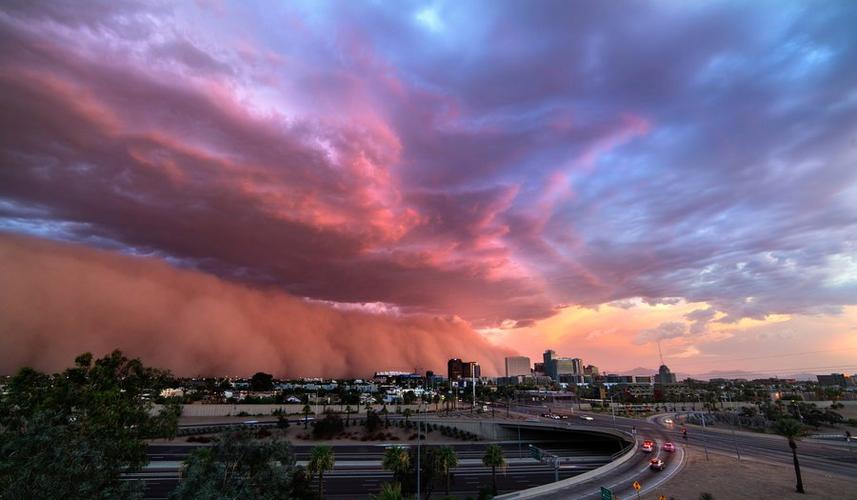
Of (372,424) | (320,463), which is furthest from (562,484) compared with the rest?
(372,424)

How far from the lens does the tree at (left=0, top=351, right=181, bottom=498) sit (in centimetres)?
2075

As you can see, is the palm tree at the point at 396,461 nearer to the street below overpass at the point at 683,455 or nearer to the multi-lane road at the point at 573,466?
the multi-lane road at the point at 573,466

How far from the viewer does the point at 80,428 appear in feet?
110

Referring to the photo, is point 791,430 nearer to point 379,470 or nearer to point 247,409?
point 379,470

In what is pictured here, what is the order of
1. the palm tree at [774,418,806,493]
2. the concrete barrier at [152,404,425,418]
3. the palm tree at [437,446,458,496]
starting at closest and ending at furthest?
1. the palm tree at [774,418,806,493]
2. the palm tree at [437,446,458,496]
3. the concrete barrier at [152,404,425,418]

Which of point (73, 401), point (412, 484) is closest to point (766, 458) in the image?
point (412, 484)

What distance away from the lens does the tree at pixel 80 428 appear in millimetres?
20750

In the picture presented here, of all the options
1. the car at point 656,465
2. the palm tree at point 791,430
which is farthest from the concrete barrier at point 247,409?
the palm tree at point 791,430

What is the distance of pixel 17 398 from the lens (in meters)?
34.6

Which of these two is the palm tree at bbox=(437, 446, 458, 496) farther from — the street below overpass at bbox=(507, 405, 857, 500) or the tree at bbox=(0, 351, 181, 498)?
the tree at bbox=(0, 351, 181, 498)

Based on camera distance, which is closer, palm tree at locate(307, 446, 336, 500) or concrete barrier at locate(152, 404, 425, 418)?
palm tree at locate(307, 446, 336, 500)

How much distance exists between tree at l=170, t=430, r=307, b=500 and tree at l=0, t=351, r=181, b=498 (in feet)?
15.2

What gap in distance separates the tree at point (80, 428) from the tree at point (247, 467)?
A: 15.2 feet

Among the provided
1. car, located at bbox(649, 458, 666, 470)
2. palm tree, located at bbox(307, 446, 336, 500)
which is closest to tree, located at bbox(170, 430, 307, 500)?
palm tree, located at bbox(307, 446, 336, 500)
